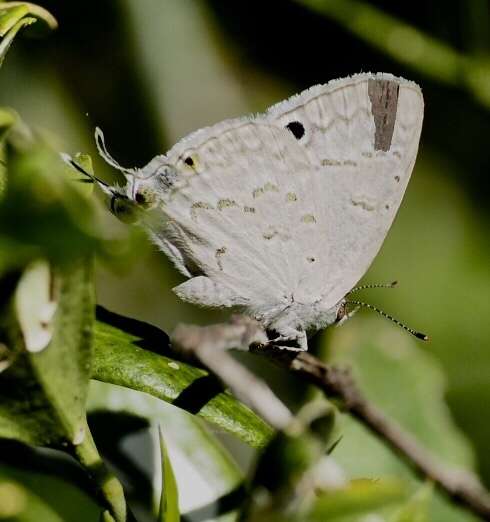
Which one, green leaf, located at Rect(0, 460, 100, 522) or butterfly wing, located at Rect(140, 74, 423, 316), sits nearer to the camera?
green leaf, located at Rect(0, 460, 100, 522)

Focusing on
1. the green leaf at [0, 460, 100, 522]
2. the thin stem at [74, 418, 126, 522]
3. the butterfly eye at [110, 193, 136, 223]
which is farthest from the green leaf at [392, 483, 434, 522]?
the butterfly eye at [110, 193, 136, 223]

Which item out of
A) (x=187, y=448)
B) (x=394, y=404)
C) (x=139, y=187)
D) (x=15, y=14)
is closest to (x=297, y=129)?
(x=139, y=187)

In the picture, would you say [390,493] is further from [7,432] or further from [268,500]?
[7,432]

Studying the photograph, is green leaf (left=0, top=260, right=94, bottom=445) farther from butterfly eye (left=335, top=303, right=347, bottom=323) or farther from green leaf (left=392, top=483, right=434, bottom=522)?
butterfly eye (left=335, top=303, right=347, bottom=323)

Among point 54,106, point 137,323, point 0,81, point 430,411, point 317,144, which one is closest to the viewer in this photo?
point 137,323

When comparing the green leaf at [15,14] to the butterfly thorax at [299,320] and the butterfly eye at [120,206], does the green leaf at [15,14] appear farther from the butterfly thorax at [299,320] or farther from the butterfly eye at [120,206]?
the butterfly thorax at [299,320]

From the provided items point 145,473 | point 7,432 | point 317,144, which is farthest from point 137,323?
point 317,144
